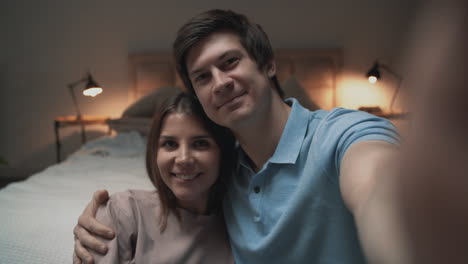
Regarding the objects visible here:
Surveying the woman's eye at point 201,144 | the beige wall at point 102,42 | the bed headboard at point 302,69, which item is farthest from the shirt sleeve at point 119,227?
the beige wall at point 102,42

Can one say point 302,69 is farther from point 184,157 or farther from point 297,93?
point 184,157

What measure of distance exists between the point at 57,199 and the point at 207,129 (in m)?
0.75

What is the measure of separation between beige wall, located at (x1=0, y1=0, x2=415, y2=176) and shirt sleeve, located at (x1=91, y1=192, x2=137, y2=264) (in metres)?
2.96

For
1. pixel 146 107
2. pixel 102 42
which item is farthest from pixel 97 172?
pixel 102 42

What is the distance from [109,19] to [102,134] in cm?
137

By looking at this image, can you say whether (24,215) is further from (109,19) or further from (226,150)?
(109,19)

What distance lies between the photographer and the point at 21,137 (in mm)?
3707

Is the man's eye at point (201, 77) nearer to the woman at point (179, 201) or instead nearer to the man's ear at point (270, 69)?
the woman at point (179, 201)

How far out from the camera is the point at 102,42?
355 cm

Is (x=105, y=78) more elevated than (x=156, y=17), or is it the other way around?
(x=156, y=17)

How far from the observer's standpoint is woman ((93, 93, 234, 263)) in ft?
2.66

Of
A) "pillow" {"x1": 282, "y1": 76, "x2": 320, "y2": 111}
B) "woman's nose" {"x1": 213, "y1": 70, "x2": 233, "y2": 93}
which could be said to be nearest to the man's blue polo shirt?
"woman's nose" {"x1": 213, "y1": 70, "x2": 233, "y2": 93}

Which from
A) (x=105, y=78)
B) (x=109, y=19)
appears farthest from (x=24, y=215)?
(x=109, y=19)

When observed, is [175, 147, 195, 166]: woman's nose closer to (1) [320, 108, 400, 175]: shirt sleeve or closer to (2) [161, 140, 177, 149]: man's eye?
(2) [161, 140, 177, 149]: man's eye
